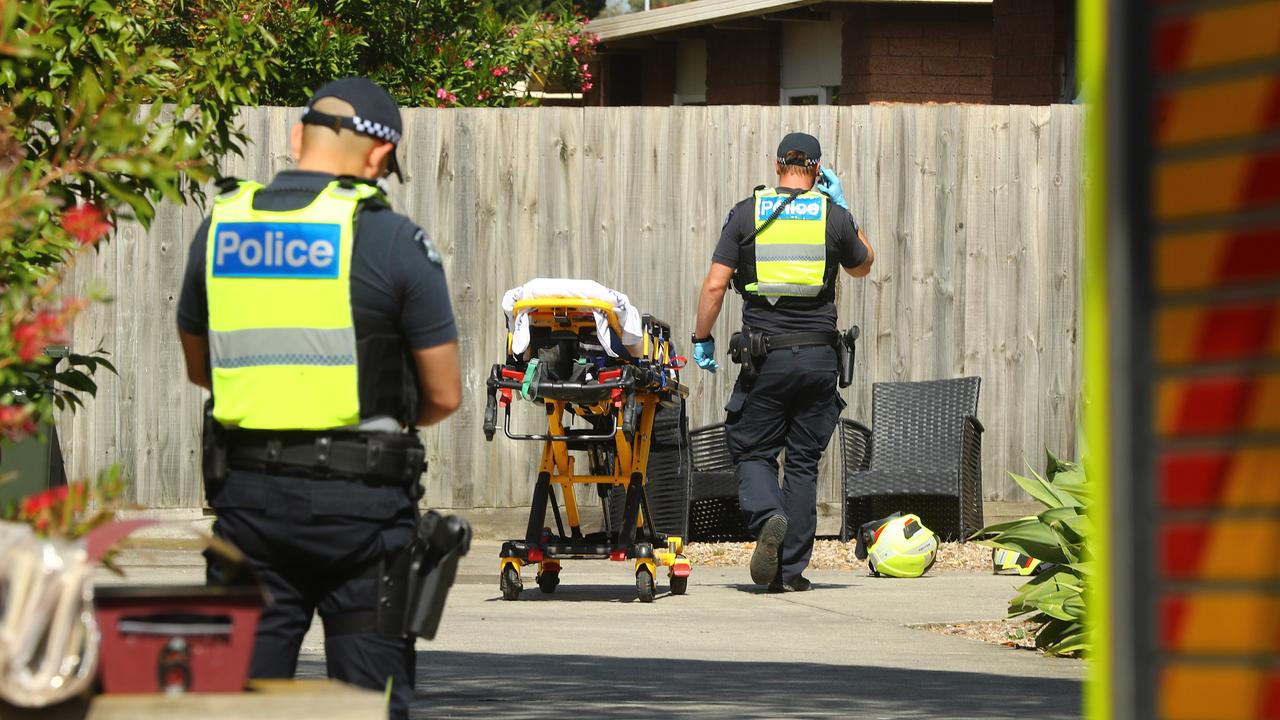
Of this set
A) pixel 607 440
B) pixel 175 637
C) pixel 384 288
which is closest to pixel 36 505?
pixel 175 637

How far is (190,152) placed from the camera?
160 inches

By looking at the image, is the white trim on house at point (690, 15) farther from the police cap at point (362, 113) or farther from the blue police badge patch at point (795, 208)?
the police cap at point (362, 113)

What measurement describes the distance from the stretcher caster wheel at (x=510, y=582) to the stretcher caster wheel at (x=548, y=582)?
0.29 metres

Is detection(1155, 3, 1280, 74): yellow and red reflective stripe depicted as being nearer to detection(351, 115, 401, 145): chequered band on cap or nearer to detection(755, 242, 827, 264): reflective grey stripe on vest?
detection(351, 115, 401, 145): chequered band on cap

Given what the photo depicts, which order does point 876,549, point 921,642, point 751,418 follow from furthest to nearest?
point 876,549
point 751,418
point 921,642

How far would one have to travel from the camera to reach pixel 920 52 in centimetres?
1947

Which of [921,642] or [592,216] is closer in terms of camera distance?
[921,642]

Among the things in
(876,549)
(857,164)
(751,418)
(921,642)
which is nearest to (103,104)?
(921,642)

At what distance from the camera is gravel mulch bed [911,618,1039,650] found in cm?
854

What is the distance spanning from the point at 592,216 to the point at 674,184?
53 centimetres

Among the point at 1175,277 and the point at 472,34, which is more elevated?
the point at 472,34

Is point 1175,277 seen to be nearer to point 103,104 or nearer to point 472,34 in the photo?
point 103,104

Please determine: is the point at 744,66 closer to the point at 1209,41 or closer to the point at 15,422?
the point at 15,422

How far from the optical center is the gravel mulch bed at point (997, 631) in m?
8.54
